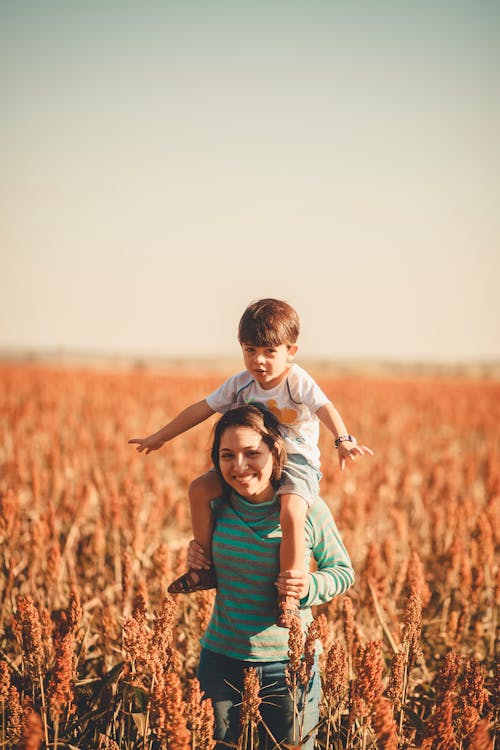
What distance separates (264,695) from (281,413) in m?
0.81

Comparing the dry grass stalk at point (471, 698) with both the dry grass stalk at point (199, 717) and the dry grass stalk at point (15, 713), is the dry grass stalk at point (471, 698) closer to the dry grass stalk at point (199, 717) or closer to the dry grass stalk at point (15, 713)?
the dry grass stalk at point (199, 717)

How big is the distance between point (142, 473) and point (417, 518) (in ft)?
9.00

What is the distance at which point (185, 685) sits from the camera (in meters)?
2.61

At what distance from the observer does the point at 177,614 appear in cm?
285

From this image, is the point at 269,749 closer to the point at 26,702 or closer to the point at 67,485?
the point at 26,702

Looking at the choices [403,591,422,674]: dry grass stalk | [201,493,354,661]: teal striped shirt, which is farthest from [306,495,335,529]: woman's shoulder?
[403,591,422,674]: dry grass stalk

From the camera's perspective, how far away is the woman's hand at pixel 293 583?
178cm

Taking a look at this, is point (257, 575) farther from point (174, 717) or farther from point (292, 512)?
point (174, 717)

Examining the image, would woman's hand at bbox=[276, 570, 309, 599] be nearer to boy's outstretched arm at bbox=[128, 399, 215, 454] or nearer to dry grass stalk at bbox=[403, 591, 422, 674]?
dry grass stalk at bbox=[403, 591, 422, 674]

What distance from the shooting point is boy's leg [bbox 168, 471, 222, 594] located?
201 cm

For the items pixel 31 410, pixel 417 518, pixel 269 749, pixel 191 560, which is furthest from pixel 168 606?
pixel 31 410

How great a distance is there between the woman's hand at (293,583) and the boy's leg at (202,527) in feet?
0.99

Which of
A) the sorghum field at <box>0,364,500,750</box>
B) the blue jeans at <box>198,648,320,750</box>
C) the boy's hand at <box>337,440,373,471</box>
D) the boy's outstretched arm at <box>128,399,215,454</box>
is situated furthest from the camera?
the boy's outstretched arm at <box>128,399,215,454</box>

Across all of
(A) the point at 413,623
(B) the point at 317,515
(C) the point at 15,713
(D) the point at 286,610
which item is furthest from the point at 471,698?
(C) the point at 15,713
